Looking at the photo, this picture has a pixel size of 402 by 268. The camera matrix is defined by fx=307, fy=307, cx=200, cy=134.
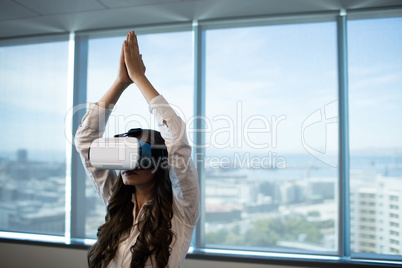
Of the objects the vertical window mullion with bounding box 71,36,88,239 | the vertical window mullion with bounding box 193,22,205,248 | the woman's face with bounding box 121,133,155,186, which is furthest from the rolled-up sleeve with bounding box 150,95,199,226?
the vertical window mullion with bounding box 71,36,88,239

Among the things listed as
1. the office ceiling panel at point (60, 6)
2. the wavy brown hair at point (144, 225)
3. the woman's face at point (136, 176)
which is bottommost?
the wavy brown hair at point (144, 225)

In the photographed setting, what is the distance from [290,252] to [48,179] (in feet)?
7.50

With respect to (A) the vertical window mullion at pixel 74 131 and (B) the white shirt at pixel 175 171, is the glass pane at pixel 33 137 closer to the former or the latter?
(A) the vertical window mullion at pixel 74 131

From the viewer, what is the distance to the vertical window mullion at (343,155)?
239 centimetres

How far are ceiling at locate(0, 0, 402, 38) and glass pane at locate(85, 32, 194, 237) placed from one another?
0.18m

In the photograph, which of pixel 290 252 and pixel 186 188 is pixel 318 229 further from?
pixel 186 188

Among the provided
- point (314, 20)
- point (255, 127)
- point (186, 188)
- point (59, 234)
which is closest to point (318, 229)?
point (255, 127)

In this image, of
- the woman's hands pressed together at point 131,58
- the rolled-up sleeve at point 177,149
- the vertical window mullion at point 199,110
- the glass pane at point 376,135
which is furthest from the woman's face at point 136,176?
the glass pane at point 376,135

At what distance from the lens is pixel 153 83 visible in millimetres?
2727

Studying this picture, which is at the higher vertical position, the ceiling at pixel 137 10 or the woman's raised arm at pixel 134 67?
the ceiling at pixel 137 10

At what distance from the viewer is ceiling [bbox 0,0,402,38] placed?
2307 mm

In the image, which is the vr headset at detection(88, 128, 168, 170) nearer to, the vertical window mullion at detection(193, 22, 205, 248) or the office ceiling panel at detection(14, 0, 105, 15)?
the vertical window mullion at detection(193, 22, 205, 248)

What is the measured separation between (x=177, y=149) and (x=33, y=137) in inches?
102

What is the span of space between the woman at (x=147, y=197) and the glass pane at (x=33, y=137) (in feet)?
6.53
